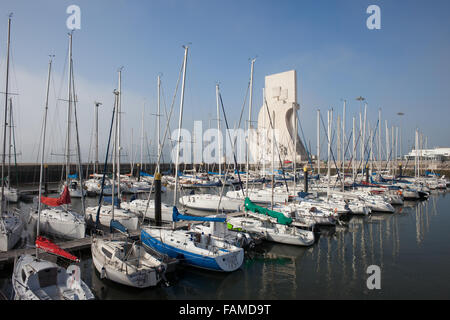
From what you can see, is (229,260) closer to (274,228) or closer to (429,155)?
(274,228)

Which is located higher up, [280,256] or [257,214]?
[257,214]

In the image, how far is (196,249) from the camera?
11.7 m

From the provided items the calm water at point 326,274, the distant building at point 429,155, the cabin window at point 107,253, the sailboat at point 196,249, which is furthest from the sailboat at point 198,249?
the distant building at point 429,155

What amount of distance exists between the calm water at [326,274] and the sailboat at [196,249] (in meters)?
0.42

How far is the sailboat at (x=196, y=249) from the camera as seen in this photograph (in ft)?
37.3

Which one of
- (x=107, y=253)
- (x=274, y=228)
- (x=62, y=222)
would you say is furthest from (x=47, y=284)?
(x=274, y=228)

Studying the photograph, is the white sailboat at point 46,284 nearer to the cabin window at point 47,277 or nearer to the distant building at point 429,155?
the cabin window at point 47,277

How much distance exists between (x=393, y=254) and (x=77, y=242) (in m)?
15.3
